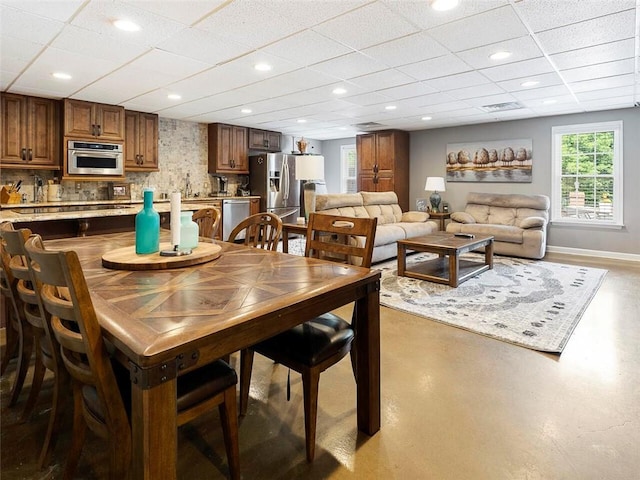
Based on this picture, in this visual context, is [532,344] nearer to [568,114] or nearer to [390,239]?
[390,239]

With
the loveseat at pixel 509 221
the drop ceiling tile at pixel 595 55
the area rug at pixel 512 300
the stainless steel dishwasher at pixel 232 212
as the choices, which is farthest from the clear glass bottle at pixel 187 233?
the loveseat at pixel 509 221

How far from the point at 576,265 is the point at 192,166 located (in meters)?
6.47

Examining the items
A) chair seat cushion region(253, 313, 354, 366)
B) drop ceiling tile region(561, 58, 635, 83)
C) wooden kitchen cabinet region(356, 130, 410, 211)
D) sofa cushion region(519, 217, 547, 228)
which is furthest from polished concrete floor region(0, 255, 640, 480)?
wooden kitchen cabinet region(356, 130, 410, 211)

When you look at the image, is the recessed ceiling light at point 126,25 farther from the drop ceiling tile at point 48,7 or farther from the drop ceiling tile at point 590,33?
the drop ceiling tile at point 590,33

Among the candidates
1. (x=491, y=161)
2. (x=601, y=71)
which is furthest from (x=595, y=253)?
(x=601, y=71)

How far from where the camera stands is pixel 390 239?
5.51 metres

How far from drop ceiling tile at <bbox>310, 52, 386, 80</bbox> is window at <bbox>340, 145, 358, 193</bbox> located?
541 cm

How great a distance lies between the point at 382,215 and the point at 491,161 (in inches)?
94.5

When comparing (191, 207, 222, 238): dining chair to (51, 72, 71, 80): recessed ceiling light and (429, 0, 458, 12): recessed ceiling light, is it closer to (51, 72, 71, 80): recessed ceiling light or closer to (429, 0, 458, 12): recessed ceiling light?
(429, 0, 458, 12): recessed ceiling light

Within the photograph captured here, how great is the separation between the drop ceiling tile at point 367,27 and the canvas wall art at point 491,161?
4.72m

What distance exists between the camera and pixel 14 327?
2154mm

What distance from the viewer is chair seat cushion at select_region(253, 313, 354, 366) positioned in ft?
5.29

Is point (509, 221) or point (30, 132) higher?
point (30, 132)

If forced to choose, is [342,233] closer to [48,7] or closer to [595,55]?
[48,7]
